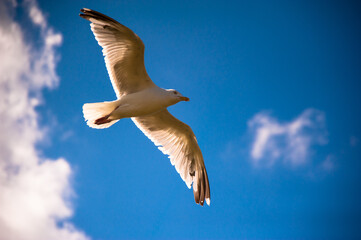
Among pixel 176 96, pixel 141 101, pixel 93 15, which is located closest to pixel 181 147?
pixel 176 96

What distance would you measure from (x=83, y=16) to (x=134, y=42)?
850 millimetres

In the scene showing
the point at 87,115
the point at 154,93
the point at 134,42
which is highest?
the point at 134,42

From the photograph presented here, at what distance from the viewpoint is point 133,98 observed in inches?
230

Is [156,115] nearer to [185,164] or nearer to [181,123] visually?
[181,123]

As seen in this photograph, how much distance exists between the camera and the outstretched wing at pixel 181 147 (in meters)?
6.69

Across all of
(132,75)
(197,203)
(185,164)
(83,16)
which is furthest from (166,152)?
(83,16)

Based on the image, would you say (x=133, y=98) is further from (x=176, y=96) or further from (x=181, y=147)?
(x=181, y=147)

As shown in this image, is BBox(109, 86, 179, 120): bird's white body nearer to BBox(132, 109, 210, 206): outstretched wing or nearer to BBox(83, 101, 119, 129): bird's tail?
BBox(83, 101, 119, 129): bird's tail

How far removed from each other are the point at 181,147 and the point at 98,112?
1.80 m

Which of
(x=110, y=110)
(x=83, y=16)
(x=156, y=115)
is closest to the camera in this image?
(x=83, y=16)

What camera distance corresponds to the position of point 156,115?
6.57 m

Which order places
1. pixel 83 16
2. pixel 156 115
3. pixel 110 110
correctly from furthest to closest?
pixel 156 115, pixel 110 110, pixel 83 16

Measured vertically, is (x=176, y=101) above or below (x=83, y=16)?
below

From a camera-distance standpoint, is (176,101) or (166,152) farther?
(166,152)
